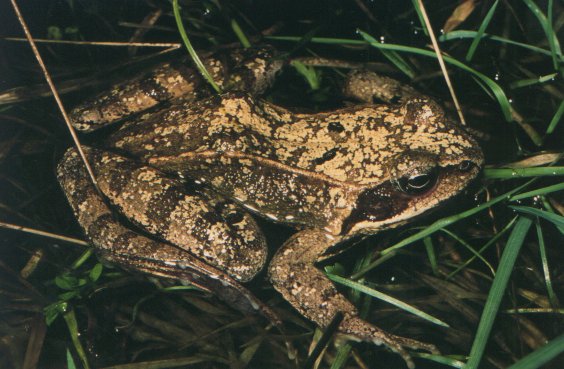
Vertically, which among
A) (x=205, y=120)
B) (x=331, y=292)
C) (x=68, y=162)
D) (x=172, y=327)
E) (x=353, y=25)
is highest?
(x=353, y=25)

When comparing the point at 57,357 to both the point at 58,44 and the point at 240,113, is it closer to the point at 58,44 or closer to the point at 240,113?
the point at 240,113

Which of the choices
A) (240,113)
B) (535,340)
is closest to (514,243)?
(535,340)

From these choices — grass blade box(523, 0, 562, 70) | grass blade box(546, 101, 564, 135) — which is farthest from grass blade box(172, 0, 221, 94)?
grass blade box(546, 101, 564, 135)

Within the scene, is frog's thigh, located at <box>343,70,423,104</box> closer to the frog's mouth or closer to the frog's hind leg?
the frog's mouth

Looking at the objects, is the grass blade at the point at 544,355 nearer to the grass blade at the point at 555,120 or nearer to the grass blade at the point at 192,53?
the grass blade at the point at 555,120

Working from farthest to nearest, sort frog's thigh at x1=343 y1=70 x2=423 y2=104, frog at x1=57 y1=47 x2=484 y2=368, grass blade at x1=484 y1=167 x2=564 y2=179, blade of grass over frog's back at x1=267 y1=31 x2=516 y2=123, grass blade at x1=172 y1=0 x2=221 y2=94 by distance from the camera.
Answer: frog's thigh at x1=343 y1=70 x2=423 y2=104
grass blade at x1=172 y1=0 x2=221 y2=94
blade of grass over frog's back at x1=267 y1=31 x2=516 y2=123
frog at x1=57 y1=47 x2=484 y2=368
grass blade at x1=484 y1=167 x2=564 y2=179

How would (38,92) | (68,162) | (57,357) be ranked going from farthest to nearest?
(38,92) → (68,162) → (57,357)
